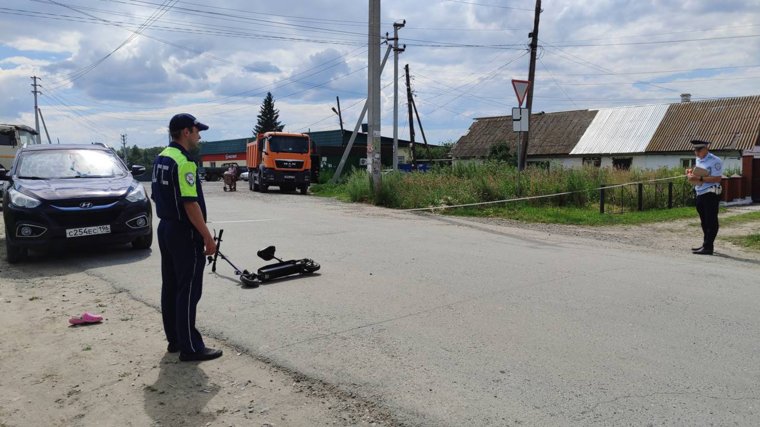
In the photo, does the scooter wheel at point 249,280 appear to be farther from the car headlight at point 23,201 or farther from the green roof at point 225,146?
the green roof at point 225,146

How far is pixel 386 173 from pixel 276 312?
14882mm

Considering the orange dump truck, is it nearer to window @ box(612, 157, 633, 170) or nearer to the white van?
the white van

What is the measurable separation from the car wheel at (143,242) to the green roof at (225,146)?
6721 cm

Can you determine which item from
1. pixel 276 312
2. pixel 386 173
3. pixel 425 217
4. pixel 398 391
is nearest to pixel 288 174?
pixel 386 173

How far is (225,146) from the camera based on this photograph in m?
81.0

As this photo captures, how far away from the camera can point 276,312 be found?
546cm

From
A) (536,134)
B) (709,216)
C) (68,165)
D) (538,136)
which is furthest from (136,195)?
(536,134)

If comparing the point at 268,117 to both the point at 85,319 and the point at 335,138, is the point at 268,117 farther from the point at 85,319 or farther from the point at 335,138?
the point at 85,319

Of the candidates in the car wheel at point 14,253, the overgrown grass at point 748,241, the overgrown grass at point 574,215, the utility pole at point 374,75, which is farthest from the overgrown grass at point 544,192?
the car wheel at point 14,253

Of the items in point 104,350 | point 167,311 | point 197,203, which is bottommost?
point 104,350

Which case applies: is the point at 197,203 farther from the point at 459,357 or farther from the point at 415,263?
the point at 415,263

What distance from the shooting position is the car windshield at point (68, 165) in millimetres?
8766

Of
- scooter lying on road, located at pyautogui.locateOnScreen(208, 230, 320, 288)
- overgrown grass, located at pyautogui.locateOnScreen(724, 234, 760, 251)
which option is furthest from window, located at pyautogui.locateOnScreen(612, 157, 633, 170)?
scooter lying on road, located at pyautogui.locateOnScreen(208, 230, 320, 288)

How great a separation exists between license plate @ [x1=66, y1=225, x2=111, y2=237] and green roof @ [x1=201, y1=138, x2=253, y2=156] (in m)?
68.1
